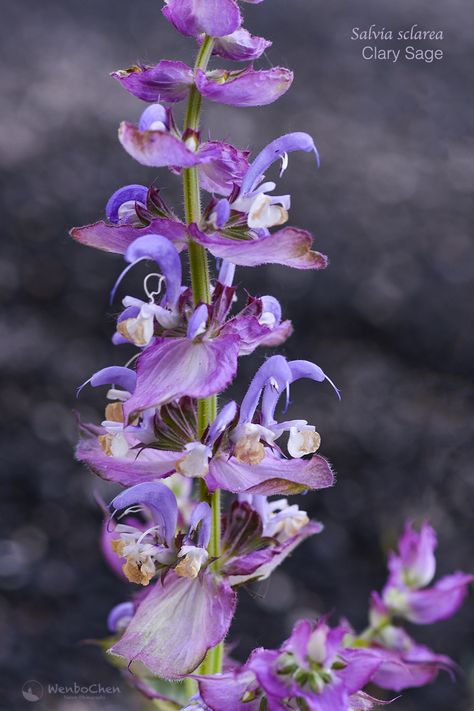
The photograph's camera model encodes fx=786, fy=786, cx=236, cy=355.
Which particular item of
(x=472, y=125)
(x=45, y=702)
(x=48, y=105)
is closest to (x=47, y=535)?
(x=45, y=702)

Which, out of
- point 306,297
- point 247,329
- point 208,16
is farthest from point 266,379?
point 306,297

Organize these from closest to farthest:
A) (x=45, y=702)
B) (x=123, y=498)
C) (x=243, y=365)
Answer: (x=123, y=498)
(x=45, y=702)
(x=243, y=365)

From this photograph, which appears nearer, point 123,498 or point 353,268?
point 123,498

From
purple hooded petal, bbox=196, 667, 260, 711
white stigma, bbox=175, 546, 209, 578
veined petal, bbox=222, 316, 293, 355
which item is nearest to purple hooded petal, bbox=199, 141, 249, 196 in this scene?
veined petal, bbox=222, 316, 293, 355

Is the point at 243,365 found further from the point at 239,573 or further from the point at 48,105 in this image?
the point at 239,573

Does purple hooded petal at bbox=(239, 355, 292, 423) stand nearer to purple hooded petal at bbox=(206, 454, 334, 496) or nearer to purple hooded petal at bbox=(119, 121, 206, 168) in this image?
purple hooded petal at bbox=(206, 454, 334, 496)

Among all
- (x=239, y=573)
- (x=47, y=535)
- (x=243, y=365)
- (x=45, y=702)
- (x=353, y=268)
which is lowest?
(x=45, y=702)

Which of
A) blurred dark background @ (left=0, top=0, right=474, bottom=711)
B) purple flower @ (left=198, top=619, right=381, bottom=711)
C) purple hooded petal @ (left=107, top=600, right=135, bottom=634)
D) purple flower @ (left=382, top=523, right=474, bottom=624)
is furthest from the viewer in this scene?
blurred dark background @ (left=0, top=0, right=474, bottom=711)

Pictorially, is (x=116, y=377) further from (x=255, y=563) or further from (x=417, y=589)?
(x=417, y=589)
